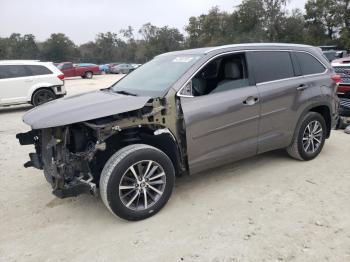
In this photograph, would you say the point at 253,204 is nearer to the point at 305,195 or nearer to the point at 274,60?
the point at 305,195

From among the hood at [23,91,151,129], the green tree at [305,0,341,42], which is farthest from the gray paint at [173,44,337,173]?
the green tree at [305,0,341,42]

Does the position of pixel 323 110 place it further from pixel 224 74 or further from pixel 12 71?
pixel 12 71

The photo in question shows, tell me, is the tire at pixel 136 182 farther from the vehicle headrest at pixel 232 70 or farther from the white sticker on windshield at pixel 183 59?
the vehicle headrest at pixel 232 70

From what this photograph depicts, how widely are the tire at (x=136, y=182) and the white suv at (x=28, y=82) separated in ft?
30.5

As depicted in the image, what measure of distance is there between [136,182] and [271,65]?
2.47 m

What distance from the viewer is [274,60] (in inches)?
192

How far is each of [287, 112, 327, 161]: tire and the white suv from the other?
9.31 metres

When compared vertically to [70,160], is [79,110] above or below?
above

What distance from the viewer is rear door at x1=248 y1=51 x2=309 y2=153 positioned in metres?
4.63

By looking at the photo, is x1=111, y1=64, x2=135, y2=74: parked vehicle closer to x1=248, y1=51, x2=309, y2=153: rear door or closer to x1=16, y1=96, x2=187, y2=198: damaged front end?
x1=248, y1=51, x2=309, y2=153: rear door

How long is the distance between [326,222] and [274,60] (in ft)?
7.50

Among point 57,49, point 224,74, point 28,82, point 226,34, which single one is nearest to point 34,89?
point 28,82

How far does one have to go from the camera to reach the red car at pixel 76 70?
31016 mm

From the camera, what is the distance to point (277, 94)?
185 inches
